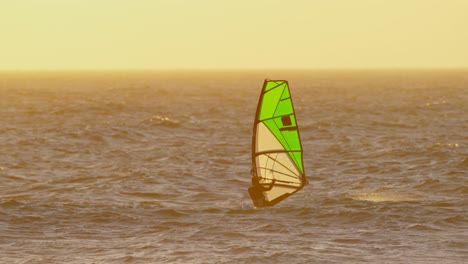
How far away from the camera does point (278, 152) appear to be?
59.3 ft

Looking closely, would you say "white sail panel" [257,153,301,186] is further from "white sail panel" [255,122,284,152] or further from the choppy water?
the choppy water

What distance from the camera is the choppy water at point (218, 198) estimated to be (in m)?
32.6

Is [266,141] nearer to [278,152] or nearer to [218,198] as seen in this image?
[278,152]

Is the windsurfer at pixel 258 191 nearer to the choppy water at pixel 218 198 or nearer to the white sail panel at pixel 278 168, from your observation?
the white sail panel at pixel 278 168

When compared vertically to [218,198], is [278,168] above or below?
above

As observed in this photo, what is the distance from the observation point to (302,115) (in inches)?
4102

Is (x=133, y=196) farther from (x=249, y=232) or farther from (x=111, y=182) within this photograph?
(x=249, y=232)

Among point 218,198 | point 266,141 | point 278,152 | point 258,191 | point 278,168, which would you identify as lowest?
point 218,198

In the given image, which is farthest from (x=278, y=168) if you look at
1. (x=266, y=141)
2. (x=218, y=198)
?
(x=218, y=198)

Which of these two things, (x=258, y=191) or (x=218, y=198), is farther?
(x=218, y=198)

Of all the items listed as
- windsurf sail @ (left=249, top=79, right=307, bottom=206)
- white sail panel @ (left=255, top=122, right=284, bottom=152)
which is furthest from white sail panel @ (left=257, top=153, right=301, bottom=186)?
white sail panel @ (left=255, top=122, right=284, bottom=152)

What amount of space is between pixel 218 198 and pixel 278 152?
2586cm

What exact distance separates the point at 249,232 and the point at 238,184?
13.2 meters

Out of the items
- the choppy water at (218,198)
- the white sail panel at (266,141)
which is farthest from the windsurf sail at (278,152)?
the choppy water at (218,198)
